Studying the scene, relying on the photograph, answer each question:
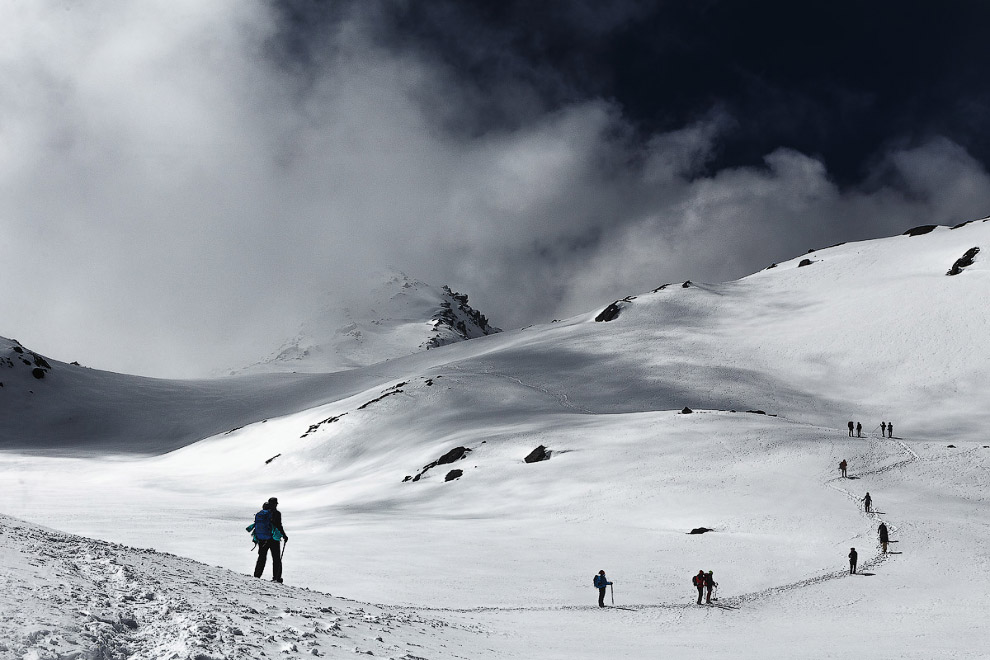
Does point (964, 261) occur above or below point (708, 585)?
above

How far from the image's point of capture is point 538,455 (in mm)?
58188

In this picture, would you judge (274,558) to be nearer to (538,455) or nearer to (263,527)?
(263,527)

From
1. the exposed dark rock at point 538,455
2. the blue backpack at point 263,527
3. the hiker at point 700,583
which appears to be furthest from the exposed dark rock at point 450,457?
the blue backpack at point 263,527

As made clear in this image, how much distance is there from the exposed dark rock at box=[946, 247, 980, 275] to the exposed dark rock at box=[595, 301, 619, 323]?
Result: 174ft

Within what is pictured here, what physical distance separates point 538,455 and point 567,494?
10.3m

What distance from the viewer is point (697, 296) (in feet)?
462

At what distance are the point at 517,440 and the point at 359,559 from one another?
37.3 m

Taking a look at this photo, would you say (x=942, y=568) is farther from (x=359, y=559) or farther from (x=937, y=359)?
(x=937, y=359)

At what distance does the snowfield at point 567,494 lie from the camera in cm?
1245

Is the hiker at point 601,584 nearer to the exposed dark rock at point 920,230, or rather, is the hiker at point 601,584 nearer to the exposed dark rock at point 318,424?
the exposed dark rock at point 318,424

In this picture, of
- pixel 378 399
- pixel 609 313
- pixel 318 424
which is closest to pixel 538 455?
pixel 378 399

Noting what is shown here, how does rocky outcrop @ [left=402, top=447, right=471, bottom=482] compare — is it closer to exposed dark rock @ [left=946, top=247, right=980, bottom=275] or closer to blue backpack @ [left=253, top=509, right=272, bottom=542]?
blue backpack @ [left=253, top=509, right=272, bottom=542]

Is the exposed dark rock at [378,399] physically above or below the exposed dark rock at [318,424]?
above

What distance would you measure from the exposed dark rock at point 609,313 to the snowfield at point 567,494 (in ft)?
4.51
